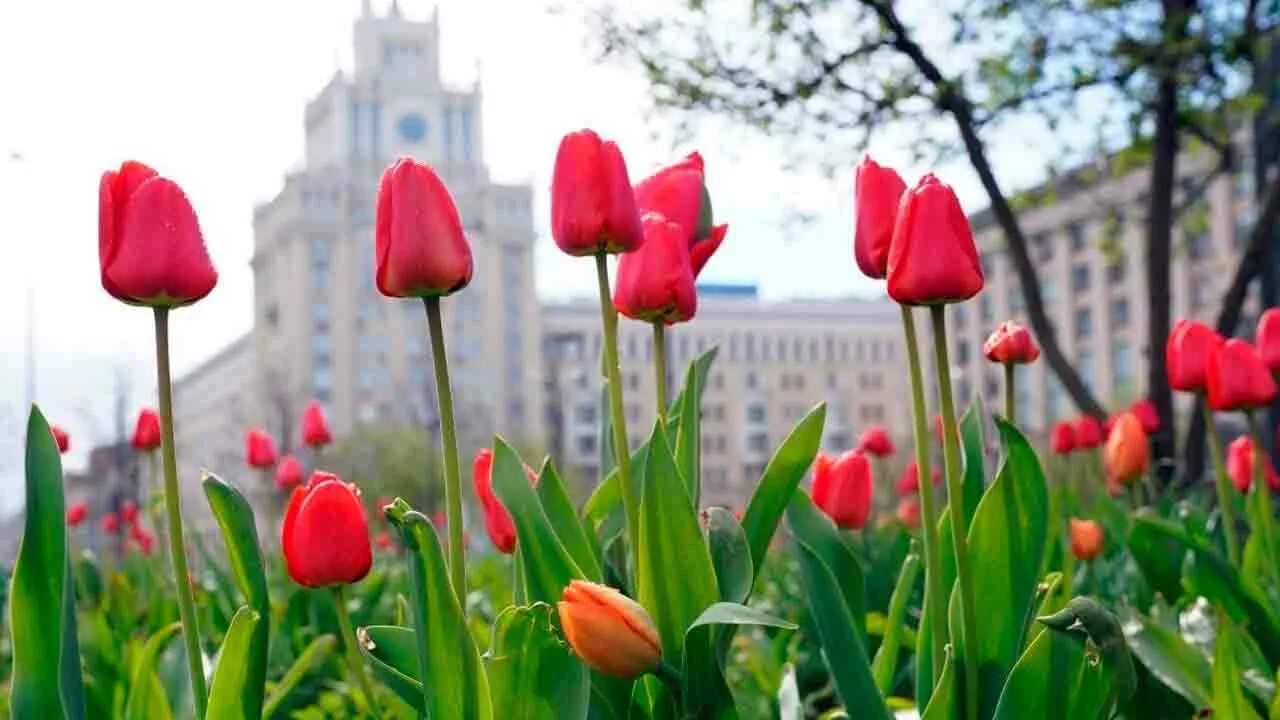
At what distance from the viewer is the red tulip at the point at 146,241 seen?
3.40 feet

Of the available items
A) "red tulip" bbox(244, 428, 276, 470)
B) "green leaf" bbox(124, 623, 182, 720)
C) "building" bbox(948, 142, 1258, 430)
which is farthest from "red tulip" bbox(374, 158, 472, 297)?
"building" bbox(948, 142, 1258, 430)

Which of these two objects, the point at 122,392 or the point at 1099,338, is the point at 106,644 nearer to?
the point at 122,392

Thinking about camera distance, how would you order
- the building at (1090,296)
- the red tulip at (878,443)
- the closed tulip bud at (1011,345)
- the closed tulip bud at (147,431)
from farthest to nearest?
the building at (1090,296) → the red tulip at (878,443) → the closed tulip bud at (147,431) → the closed tulip bud at (1011,345)

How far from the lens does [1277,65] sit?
644cm

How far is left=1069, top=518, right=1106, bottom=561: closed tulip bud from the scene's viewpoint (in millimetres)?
2275

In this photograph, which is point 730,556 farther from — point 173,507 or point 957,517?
point 173,507

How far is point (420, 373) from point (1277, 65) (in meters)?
61.2

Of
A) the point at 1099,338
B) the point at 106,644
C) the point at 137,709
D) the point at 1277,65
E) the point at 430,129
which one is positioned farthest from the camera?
the point at 430,129

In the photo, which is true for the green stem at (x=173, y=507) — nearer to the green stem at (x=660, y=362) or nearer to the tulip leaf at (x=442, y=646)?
the tulip leaf at (x=442, y=646)

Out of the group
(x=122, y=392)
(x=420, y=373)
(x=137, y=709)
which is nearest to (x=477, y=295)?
(x=420, y=373)

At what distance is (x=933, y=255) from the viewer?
1.03 m

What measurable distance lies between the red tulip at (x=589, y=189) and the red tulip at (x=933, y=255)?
21 centimetres

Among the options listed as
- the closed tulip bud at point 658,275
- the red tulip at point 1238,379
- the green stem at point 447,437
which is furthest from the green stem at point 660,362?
the red tulip at point 1238,379

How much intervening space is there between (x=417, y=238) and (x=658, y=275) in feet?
0.86
